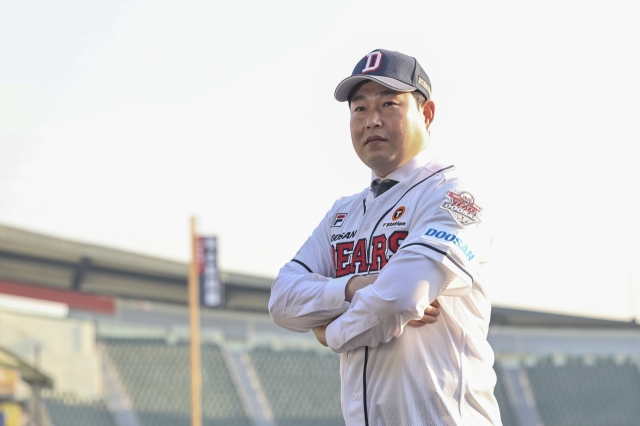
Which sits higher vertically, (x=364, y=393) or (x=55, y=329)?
(x=55, y=329)

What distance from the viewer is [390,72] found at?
8.60ft

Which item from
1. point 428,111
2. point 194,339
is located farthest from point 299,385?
point 428,111

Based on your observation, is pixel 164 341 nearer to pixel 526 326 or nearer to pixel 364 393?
pixel 526 326

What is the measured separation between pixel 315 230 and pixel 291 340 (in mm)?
17783

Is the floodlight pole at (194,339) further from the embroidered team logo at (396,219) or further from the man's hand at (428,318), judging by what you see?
the man's hand at (428,318)

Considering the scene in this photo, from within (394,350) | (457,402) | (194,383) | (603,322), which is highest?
(603,322)

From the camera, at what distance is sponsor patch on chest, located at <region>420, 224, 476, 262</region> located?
2.41 metres

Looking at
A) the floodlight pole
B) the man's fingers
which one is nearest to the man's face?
the man's fingers

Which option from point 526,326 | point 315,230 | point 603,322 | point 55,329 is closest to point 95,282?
point 55,329

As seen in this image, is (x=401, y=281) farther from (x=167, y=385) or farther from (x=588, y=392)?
(x=588, y=392)

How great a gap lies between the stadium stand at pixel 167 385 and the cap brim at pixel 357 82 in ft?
57.4

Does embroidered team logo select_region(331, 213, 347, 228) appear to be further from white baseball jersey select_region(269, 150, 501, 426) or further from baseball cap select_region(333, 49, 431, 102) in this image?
baseball cap select_region(333, 49, 431, 102)

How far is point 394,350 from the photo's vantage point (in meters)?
2.47

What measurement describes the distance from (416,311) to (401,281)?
0.28 ft
